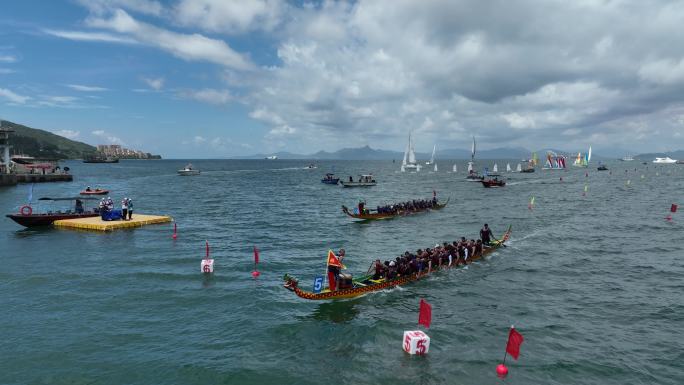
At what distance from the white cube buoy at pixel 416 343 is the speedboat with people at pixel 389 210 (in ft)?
116

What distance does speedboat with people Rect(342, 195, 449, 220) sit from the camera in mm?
55022

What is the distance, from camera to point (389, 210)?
58.3m

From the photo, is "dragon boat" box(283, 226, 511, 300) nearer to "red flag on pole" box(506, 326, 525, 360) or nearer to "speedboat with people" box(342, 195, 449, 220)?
"red flag on pole" box(506, 326, 525, 360)

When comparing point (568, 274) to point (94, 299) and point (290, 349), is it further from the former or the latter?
point (94, 299)

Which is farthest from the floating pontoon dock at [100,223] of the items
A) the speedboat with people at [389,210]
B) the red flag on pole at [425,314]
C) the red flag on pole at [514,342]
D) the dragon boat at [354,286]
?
the red flag on pole at [514,342]

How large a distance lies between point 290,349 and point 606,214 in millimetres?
60080

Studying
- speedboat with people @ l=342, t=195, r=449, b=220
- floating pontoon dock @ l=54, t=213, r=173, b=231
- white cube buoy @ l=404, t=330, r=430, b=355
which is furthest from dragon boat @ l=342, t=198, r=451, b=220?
white cube buoy @ l=404, t=330, r=430, b=355

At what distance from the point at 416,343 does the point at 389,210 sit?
3995cm

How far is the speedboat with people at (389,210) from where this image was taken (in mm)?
55022

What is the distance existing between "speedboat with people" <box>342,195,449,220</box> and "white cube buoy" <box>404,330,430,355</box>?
116 ft

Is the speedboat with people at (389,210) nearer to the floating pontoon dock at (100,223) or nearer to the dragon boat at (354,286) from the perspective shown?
the floating pontoon dock at (100,223)

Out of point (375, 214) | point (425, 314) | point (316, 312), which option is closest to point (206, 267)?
point (316, 312)

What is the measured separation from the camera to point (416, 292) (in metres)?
27.4

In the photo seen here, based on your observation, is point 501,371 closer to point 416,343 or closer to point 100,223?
point 416,343
